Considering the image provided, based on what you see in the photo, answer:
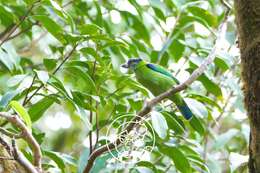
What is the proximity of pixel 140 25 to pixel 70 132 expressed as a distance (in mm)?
2422

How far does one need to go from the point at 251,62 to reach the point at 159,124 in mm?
488

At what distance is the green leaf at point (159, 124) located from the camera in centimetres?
192

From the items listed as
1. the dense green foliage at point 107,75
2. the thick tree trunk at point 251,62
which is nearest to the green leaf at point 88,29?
the dense green foliage at point 107,75

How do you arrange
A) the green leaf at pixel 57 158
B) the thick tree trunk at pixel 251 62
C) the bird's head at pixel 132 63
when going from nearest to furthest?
the thick tree trunk at pixel 251 62 → the green leaf at pixel 57 158 → the bird's head at pixel 132 63

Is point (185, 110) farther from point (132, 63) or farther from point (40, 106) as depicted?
point (40, 106)

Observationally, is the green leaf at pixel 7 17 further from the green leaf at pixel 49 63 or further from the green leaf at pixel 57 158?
the green leaf at pixel 57 158

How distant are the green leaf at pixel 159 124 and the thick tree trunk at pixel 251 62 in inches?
15.1

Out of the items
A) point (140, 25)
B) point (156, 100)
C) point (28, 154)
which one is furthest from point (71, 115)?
point (156, 100)

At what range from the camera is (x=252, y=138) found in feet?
5.10

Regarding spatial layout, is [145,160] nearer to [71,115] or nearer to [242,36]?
[242,36]

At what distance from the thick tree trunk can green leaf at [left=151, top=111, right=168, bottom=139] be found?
0.38 metres

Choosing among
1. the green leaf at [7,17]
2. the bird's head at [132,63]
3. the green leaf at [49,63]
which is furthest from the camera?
the bird's head at [132,63]

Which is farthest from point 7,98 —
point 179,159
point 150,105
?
point 179,159

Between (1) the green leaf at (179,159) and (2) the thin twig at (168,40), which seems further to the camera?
(2) the thin twig at (168,40)
